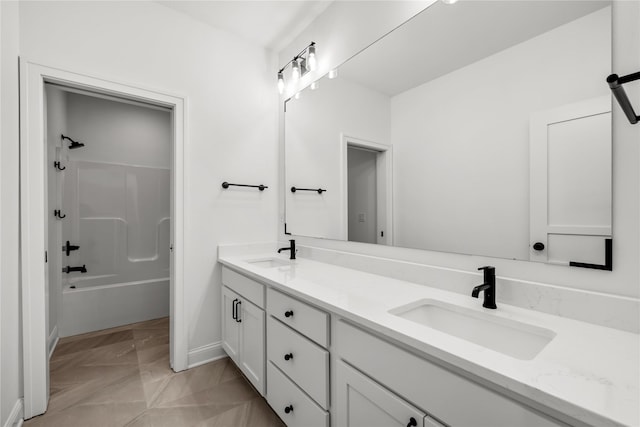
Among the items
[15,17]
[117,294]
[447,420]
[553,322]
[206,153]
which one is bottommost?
[117,294]

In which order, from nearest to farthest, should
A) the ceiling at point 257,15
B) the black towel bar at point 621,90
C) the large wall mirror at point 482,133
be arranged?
the black towel bar at point 621,90 → the large wall mirror at point 482,133 → the ceiling at point 257,15

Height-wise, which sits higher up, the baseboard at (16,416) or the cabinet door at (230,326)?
the cabinet door at (230,326)

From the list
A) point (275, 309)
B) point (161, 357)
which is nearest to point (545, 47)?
point (275, 309)

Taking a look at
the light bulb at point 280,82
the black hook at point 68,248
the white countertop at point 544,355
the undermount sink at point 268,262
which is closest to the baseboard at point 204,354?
→ the undermount sink at point 268,262

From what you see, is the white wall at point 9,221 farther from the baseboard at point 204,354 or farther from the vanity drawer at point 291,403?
the vanity drawer at point 291,403

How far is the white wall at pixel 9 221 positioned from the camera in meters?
1.38

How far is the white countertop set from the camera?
551 millimetres

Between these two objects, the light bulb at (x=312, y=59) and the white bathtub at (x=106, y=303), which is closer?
the light bulb at (x=312, y=59)

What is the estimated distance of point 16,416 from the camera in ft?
4.91

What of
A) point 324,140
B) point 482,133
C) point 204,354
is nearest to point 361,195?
point 324,140

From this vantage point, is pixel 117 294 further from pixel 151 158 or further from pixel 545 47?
pixel 545 47

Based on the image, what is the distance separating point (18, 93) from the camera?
156 centimetres

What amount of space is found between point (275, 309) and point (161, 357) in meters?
1.41

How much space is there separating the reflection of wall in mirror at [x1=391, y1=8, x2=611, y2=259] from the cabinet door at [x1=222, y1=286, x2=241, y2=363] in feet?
3.99
